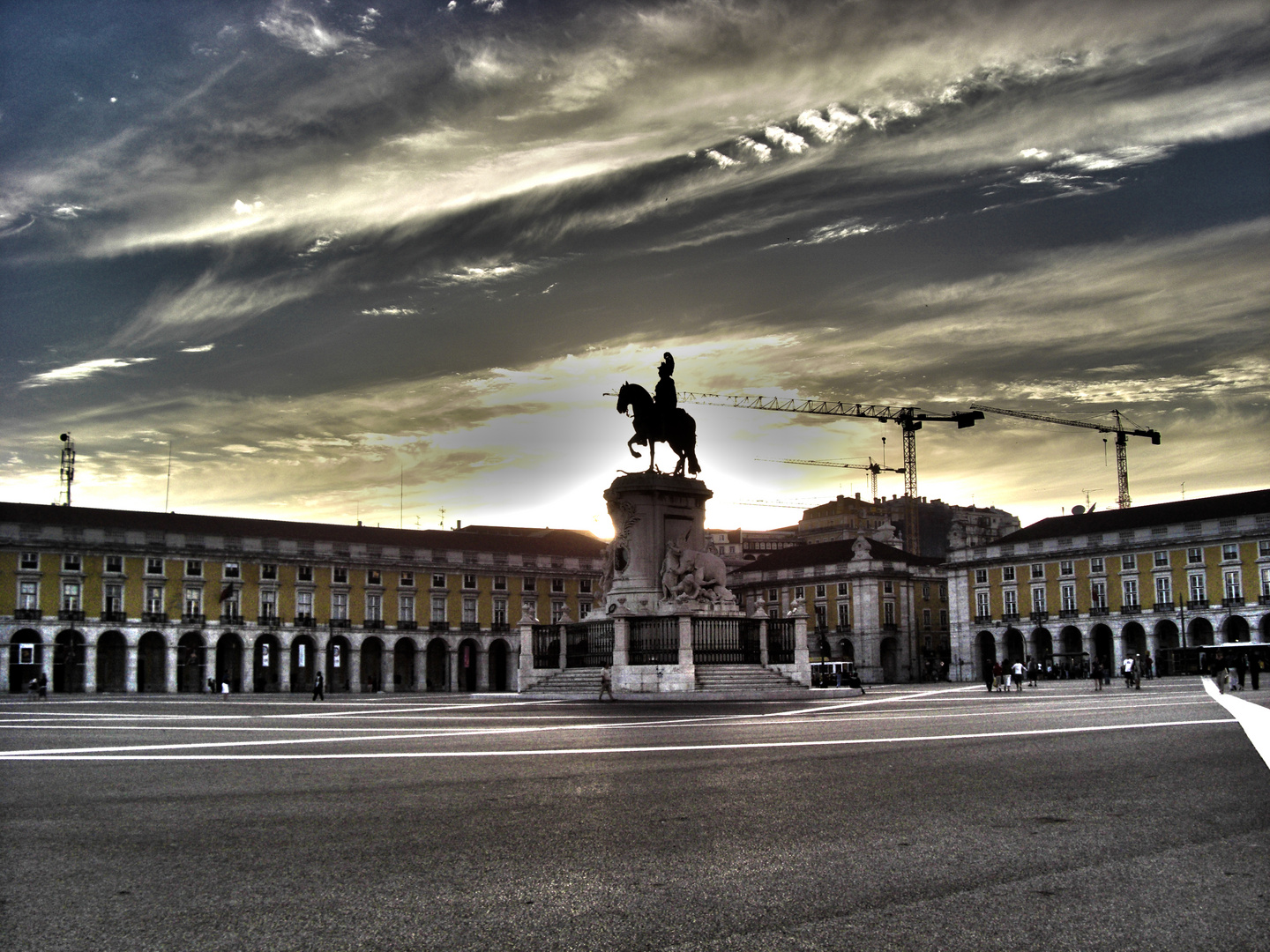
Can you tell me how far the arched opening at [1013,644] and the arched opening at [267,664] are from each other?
5348 cm

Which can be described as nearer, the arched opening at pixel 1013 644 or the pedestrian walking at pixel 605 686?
the pedestrian walking at pixel 605 686

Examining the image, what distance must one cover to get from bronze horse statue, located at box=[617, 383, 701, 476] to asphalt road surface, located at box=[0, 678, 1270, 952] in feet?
81.9

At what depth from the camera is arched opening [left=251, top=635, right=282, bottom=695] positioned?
270 feet

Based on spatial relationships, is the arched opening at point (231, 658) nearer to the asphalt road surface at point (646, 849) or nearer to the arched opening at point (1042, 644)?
the arched opening at point (1042, 644)

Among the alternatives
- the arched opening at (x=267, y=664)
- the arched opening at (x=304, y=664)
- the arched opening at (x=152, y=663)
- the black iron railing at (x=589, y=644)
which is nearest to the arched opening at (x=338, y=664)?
the arched opening at (x=304, y=664)

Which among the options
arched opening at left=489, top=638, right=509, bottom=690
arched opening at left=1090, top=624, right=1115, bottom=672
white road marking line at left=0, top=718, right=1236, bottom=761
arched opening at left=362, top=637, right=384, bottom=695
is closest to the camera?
white road marking line at left=0, top=718, right=1236, bottom=761

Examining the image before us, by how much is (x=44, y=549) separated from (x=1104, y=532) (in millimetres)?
72159

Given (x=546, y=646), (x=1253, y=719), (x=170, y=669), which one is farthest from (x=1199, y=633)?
(x=170, y=669)

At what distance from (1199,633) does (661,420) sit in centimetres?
5593

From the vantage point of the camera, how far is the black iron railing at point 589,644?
35969 millimetres

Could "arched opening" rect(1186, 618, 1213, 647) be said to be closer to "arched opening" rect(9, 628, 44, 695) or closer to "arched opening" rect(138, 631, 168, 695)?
"arched opening" rect(138, 631, 168, 695)

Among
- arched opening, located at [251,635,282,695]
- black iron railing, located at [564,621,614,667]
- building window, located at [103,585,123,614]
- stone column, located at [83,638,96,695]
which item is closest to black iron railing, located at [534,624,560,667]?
black iron railing, located at [564,621,614,667]

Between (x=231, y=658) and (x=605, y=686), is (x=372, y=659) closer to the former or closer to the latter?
(x=231, y=658)

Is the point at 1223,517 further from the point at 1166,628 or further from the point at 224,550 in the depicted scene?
the point at 224,550
